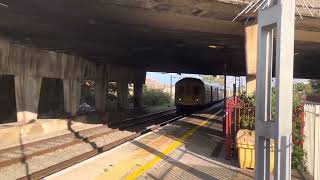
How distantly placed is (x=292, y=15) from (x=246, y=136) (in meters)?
7.70

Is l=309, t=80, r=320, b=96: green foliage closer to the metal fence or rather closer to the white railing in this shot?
the metal fence

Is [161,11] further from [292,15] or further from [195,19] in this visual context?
[292,15]

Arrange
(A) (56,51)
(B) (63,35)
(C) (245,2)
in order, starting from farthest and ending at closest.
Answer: (A) (56,51) < (B) (63,35) < (C) (245,2)

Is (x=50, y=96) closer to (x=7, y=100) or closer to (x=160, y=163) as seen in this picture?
(x=7, y=100)

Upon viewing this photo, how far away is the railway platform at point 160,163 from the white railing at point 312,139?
4.81 feet

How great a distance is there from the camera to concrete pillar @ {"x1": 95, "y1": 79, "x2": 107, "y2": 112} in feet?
145

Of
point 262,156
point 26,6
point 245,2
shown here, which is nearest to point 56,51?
point 26,6

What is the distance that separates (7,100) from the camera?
3603 cm

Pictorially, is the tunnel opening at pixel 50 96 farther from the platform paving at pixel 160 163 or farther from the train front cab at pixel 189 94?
the platform paving at pixel 160 163

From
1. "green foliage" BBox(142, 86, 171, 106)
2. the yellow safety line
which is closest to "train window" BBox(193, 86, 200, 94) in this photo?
the yellow safety line

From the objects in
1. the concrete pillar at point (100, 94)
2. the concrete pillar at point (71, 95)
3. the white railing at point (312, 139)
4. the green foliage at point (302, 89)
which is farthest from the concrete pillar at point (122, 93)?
the white railing at point (312, 139)

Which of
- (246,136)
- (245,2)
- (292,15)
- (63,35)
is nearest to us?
(292,15)

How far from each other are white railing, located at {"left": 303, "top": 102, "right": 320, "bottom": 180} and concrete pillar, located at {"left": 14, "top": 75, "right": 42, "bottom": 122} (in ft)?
58.9

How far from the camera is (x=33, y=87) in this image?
28.7 m
